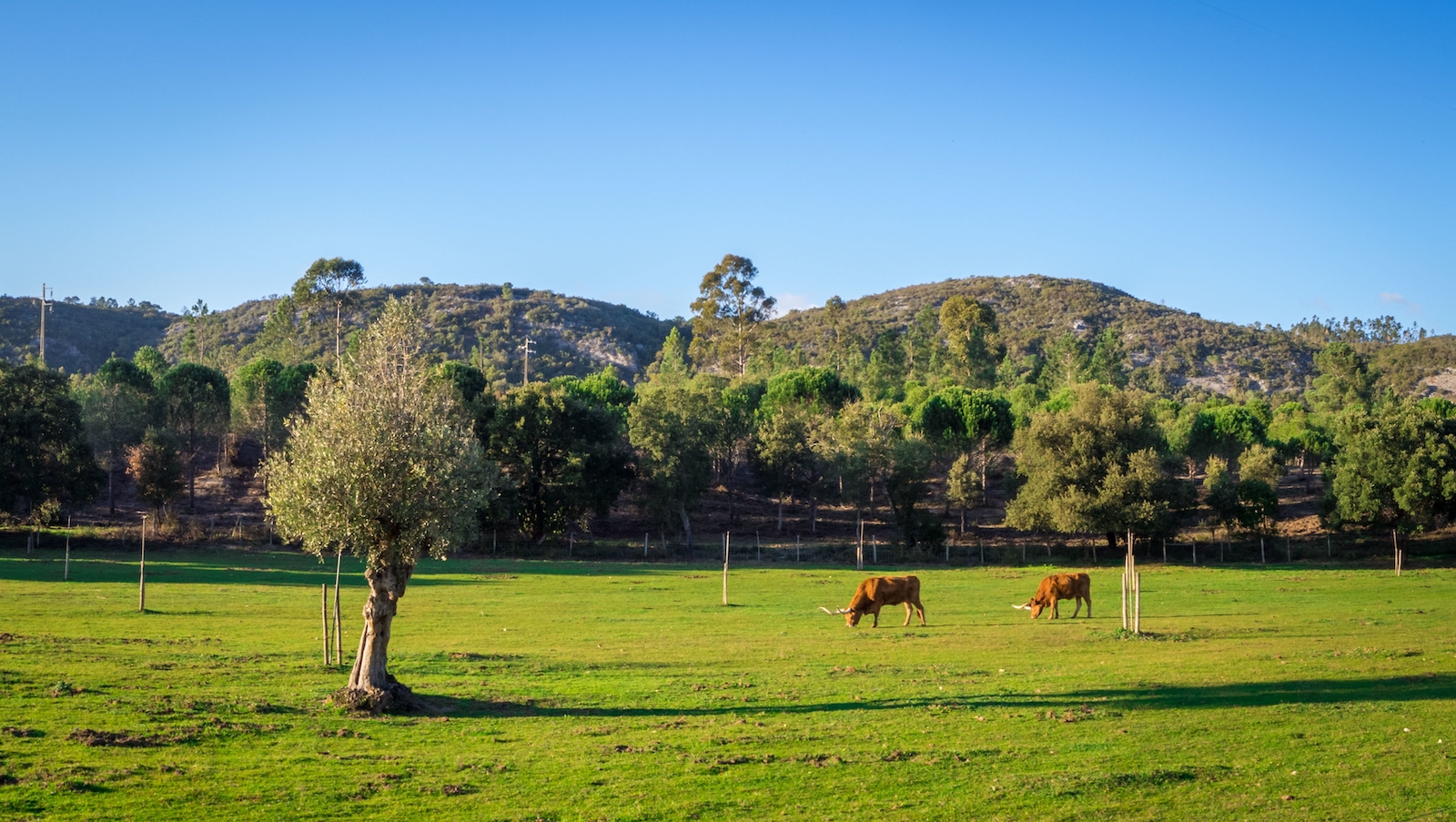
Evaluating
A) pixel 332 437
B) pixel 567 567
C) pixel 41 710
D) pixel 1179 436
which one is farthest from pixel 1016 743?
pixel 1179 436

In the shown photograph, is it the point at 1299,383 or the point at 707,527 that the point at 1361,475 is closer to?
Result: the point at 707,527

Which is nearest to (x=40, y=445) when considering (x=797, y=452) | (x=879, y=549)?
(x=797, y=452)

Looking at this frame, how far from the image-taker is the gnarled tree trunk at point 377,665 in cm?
1917

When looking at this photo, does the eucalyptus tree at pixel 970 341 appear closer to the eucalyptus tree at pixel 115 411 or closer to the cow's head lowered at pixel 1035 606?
the eucalyptus tree at pixel 115 411

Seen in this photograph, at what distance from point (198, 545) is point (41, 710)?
5335 centimetres

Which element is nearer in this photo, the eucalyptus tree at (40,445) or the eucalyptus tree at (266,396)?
the eucalyptus tree at (40,445)

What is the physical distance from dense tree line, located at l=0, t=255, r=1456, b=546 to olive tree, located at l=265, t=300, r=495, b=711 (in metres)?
28.6

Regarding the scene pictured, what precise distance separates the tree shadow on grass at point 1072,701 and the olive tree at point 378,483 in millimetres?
1912

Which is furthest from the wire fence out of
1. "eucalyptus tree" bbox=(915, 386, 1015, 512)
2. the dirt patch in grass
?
the dirt patch in grass

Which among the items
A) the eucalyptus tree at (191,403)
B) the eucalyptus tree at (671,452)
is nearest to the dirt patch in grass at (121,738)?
the eucalyptus tree at (671,452)

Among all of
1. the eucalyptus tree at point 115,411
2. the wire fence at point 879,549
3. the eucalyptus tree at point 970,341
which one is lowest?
the wire fence at point 879,549

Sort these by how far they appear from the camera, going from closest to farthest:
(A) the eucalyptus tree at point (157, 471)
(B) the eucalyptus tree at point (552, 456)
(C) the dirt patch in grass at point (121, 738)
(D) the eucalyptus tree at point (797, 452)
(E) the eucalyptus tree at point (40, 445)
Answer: (C) the dirt patch in grass at point (121, 738) → (E) the eucalyptus tree at point (40, 445) → (A) the eucalyptus tree at point (157, 471) → (B) the eucalyptus tree at point (552, 456) → (D) the eucalyptus tree at point (797, 452)

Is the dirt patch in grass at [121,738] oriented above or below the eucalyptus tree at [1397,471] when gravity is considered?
below

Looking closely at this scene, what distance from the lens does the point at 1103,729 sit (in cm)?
1780
